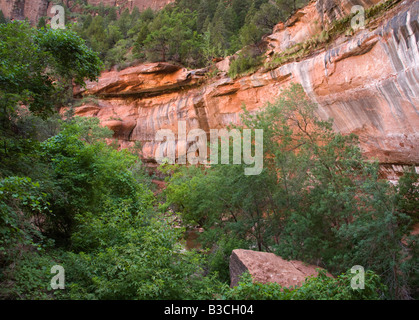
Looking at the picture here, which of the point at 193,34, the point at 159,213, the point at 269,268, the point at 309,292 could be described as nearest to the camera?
the point at 309,292

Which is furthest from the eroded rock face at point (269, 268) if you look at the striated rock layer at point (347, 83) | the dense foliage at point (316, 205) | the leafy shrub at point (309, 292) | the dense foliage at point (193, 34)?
the dense foliage at point (193, 34)

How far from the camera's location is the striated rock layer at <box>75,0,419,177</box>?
11.9 meters

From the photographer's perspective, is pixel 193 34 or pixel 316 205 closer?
pixel 316 205

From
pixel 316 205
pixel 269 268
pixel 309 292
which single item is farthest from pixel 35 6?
pixel 309 292

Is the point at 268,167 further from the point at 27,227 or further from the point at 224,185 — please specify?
the point at 27,227

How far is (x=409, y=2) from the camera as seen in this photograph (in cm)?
1144

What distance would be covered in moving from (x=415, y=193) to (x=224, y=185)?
794 centimetres

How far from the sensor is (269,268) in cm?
877

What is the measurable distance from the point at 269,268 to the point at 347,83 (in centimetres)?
1104

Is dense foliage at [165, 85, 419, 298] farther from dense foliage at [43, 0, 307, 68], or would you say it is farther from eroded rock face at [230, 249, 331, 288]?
dense foliage at [43, 0, 307, 68]

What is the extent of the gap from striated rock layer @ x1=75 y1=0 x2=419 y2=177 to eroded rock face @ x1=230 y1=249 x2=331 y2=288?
750cm

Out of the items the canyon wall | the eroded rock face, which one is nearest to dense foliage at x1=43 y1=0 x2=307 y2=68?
the canyon wall

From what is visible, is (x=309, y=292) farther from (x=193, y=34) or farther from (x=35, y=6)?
(x=35, y=6)
